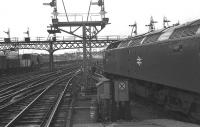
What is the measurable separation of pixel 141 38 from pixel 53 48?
51.9 metres

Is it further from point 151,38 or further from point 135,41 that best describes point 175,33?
point 135,41

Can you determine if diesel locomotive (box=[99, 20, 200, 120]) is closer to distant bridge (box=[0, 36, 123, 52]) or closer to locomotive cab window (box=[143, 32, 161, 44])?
locomotive cab window (box=[143, 32, 161, 44])

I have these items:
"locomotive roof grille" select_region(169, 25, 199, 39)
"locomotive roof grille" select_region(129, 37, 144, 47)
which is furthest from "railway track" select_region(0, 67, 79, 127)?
"locomotive roof grille" select_region(169, 25, 199, 39)

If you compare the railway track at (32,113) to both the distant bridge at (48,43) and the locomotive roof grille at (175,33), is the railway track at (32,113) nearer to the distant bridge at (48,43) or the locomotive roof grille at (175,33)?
the locomotive roof grille at (175,33)

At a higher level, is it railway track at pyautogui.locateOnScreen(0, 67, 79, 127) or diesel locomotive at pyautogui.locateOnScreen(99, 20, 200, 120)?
diesel locomotive at pyautogui.locateOnScreen(99, 20, 200, 120)

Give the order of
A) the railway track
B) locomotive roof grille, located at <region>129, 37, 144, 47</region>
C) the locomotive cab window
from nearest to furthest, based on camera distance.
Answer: the railway track, the locomotive cab window, locomotive roof grille, located at <region>129, 37, 144, 47</region>

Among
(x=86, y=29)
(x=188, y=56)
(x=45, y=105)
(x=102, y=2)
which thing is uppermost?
(x=102, y=2)

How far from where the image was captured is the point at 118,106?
42.0ft

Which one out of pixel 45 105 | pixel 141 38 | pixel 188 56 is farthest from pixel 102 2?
pixel 188 56

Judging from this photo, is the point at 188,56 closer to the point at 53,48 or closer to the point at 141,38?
the point at 141,38

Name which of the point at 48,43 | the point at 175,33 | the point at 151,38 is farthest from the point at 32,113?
the point at 48,43

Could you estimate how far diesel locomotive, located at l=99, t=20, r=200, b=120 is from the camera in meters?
10.2

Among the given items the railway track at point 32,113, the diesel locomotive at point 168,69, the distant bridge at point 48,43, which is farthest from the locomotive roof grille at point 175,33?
the distant bridge at point 48,43

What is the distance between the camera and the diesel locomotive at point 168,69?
10.2m
